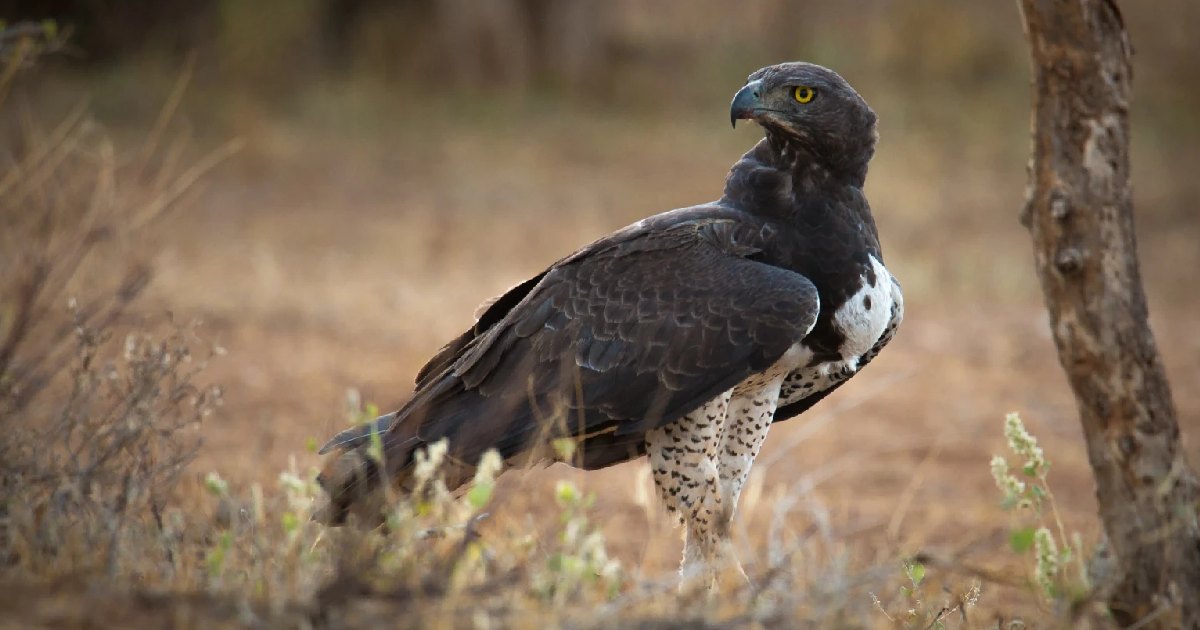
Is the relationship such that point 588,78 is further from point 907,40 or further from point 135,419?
point 135,419

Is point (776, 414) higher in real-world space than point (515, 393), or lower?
lower

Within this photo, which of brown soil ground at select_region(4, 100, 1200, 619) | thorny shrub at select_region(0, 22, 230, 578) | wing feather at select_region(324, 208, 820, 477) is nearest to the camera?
thorny shrub at select_region(0, 22, 230, 578)

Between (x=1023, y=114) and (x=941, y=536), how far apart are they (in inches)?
425

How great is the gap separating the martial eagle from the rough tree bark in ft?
2.21

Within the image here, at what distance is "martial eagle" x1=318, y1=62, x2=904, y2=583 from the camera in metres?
4.12

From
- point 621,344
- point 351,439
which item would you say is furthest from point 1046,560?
point 351,439

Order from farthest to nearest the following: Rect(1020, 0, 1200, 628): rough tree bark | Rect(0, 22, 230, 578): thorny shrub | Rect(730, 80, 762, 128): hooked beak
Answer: Rect(730, 80, 762, 128): hooked beak
Rect(1020, 0, 1200, 628): rough tree bark
Rect(0, 22, 230, 578): thorny shrub

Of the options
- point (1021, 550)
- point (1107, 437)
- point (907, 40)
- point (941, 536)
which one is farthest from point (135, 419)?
point (907, 40)

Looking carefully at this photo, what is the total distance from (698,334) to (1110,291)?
1236 millimetres

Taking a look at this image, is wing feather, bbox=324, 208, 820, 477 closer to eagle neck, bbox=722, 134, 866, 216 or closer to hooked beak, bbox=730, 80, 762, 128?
eagle neck, bbox=722, 134, 866, 216

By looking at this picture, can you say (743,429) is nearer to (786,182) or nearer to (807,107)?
(786,182)

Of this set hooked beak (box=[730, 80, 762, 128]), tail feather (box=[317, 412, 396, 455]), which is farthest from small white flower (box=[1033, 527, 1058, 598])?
tail feather (box=[317, 412, 396, 455])

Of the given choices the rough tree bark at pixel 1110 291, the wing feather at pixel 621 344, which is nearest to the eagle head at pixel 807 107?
the wing feather at pixel 621 344

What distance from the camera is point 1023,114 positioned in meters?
15.8
